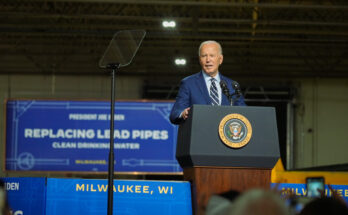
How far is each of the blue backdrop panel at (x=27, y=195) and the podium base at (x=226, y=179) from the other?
0.90 m

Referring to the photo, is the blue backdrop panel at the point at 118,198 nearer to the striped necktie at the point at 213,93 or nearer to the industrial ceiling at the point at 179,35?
the striped necktie at the point at 213,93

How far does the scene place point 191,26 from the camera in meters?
11.6

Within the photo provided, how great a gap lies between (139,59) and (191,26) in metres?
2.79

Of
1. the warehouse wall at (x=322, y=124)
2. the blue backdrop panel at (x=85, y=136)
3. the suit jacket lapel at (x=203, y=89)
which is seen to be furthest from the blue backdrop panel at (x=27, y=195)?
the warehouse wall at (x=322, y=124)

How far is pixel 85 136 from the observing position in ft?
37.9

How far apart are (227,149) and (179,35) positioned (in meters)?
7.93

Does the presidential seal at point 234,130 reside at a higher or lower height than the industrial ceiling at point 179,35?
lower

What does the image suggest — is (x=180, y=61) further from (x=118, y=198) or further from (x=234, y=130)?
(x=234, y=130)

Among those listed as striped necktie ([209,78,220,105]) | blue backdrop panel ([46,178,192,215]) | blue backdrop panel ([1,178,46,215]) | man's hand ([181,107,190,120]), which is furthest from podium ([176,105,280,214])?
blue backdrop panel ([1,178,46,215])

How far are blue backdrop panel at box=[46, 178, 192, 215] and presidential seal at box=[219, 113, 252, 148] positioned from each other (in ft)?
1.40

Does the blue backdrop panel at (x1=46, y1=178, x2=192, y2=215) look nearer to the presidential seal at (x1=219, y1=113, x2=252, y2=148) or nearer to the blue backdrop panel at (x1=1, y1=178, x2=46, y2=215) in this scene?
the blue backdrop panel at (x1=1, y1=178, x2=46, y2=215)

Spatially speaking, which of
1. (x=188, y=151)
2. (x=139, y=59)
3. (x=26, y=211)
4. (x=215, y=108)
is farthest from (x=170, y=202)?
(x=139, y=59)

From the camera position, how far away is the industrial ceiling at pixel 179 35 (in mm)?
10289

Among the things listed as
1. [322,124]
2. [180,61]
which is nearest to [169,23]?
[180,61]
